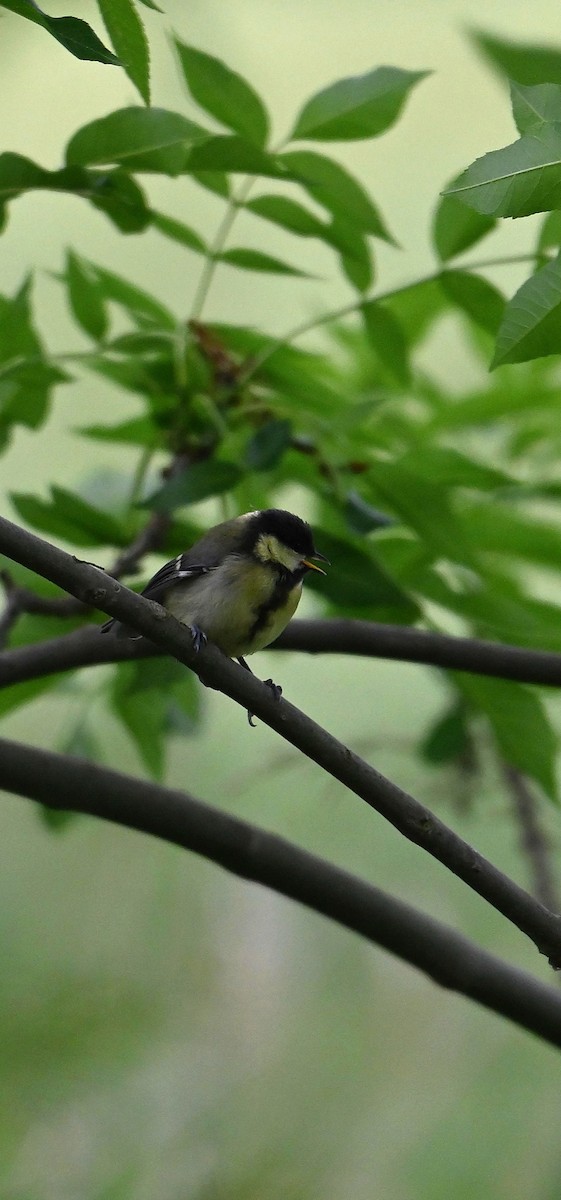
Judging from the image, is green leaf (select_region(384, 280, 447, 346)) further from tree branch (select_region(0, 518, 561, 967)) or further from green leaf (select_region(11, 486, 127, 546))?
tree branch (select_region(0, 518, 561, 967))

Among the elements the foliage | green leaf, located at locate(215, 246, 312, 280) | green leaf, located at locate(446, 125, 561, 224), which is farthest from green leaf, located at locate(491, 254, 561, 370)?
green leaf, located at locate(215, 246, 312, 280)

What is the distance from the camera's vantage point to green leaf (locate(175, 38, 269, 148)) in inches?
34.6

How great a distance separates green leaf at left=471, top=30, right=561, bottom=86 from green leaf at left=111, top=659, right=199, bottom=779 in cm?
56

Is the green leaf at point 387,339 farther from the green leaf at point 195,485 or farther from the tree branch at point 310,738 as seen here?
the tree branch at point 310,738

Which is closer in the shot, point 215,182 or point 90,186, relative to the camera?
point 90,186

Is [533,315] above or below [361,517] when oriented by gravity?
above

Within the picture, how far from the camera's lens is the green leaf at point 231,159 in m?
0.82

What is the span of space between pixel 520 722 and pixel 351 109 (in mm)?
501

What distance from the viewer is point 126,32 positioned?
0.59 metres

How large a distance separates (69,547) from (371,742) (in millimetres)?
431

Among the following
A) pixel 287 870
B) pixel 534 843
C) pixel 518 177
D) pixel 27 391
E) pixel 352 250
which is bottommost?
pixel 534 843

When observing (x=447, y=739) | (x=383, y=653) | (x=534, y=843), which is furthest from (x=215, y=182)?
(x=534, y=843)

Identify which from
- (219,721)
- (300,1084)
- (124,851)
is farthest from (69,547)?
(300,1084)

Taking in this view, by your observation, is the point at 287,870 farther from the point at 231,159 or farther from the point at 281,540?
the point at 231,159
